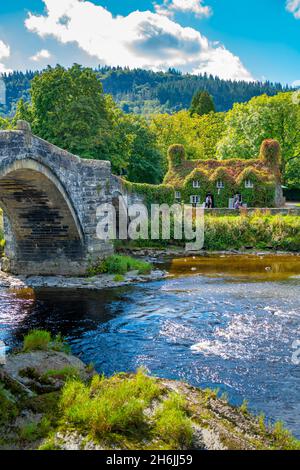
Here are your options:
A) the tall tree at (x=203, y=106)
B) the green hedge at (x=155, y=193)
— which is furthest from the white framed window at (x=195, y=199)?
the tall tree at (x=203, y=106)

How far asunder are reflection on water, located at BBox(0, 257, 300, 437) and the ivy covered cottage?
65.6ft

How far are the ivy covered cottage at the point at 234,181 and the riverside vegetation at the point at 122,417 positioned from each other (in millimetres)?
35029

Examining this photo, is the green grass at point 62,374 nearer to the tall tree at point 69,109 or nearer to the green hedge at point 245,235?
the green hedge at point 245,235

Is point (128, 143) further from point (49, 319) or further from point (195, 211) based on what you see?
point (49, 319)

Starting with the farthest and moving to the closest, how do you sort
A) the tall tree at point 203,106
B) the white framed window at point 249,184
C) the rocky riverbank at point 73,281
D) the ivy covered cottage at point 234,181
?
the tall tree at point 203,106 < the white framed window at point 249,184 < the ivy covered cottage at point 234,181 < the rocky riverbank at point 73,281

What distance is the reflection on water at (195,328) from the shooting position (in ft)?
35.1

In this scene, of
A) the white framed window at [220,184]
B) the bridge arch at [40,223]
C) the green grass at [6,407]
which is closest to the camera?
the green grass at [6,407]

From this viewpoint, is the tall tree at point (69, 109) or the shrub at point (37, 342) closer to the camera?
the shrub at point (37, 342)

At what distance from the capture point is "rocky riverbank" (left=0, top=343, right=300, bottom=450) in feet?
23.0

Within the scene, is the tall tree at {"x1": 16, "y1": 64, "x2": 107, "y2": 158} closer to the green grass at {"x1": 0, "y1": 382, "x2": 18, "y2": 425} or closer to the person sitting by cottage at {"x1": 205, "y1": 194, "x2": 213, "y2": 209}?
the person sitting by cottage at {"x1": 205, "y1": 194, "x2": 213, "y2": 209}

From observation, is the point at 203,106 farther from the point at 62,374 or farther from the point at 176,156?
the point at 62,374

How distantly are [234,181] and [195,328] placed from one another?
100ft

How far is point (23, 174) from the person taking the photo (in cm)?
1834

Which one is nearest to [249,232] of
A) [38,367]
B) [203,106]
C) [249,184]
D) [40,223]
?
[249,184]
